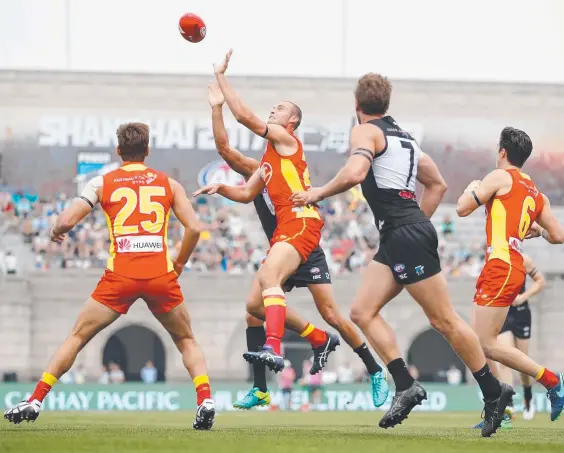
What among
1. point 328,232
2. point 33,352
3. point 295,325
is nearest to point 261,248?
point 328,232

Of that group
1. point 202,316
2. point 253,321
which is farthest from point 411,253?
point 202,316

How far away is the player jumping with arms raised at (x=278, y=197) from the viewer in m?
10.6

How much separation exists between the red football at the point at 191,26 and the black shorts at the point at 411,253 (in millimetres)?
3054

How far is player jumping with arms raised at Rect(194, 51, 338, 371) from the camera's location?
10562mm

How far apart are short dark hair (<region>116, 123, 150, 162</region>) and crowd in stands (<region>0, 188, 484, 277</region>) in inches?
1181

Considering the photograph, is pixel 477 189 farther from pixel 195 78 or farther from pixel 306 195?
pixel 195 78

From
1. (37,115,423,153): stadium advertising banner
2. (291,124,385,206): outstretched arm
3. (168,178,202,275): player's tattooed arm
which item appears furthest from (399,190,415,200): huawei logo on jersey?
(37,115,423,153): stadium advertising banner

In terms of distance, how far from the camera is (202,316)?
41000mm

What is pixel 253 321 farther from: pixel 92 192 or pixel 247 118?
pixel 92 192

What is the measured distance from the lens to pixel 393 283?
10.1 meters

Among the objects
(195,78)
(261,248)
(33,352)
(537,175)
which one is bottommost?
(33,352)

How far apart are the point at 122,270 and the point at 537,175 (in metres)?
39.7

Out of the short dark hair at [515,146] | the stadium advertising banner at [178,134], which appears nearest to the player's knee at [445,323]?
the short dark hair at [515,146]

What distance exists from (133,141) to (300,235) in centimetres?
178
